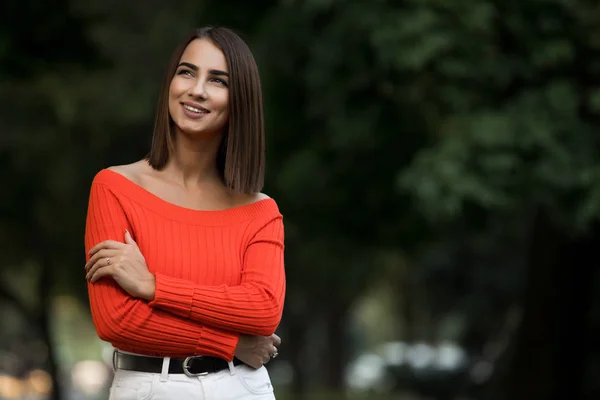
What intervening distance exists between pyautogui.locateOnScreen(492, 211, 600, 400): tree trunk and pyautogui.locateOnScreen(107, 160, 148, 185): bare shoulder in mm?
11312

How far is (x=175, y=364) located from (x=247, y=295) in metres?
0.28

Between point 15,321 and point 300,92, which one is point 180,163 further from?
point 15,321

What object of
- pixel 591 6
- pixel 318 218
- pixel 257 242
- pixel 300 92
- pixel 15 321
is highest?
pixel 591 6

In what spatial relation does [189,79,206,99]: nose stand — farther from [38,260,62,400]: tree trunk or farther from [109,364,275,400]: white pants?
[38,260,62,400]: tree trunk

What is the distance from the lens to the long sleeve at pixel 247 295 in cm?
304

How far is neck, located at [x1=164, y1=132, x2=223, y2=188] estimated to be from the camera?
3.32 meters

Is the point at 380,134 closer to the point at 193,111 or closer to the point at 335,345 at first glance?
the point at 193,111

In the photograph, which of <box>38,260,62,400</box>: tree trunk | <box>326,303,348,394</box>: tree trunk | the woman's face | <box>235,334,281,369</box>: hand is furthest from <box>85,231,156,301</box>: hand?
<box>326,303,348,394</box>: tree trunk

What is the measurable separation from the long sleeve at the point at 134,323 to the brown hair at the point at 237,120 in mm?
273

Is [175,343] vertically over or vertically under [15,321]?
over

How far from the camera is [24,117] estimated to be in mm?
15391

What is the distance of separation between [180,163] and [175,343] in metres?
0.58

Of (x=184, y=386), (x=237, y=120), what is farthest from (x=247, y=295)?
(x=237, y=120)

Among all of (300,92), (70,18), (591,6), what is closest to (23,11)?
(70,18)
